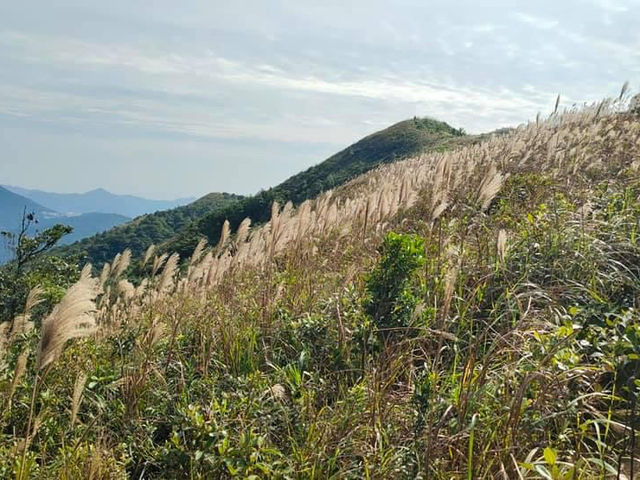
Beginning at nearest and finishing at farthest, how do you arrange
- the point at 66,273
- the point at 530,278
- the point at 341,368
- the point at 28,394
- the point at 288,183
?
the point at 28,394, the point at 341,368, the point at 530,278, the point at 66,273, the point at 288,183

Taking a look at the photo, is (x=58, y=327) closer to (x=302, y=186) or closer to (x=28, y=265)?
(x=28, y=265)

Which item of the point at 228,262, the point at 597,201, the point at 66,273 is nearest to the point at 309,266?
the point at 228,262

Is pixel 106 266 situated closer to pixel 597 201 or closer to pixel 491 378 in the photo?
pixel 491 378

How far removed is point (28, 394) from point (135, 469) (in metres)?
0.84

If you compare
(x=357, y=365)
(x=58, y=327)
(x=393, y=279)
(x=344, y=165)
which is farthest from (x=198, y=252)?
(x=344, y=165)

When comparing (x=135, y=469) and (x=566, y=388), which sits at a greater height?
(x=566, y=388)

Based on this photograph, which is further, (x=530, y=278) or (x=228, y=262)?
(x=228, y=262)

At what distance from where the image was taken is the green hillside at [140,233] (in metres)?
70.1

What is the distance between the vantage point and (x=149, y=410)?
111 inches

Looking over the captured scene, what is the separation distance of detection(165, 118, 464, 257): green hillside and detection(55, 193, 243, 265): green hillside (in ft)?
42.8

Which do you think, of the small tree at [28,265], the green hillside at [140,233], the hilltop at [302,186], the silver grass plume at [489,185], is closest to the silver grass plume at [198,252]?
the silver grass plume at [489,185]

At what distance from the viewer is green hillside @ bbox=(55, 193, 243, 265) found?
70.1m

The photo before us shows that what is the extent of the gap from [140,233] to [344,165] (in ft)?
124

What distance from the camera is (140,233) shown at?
265ft
